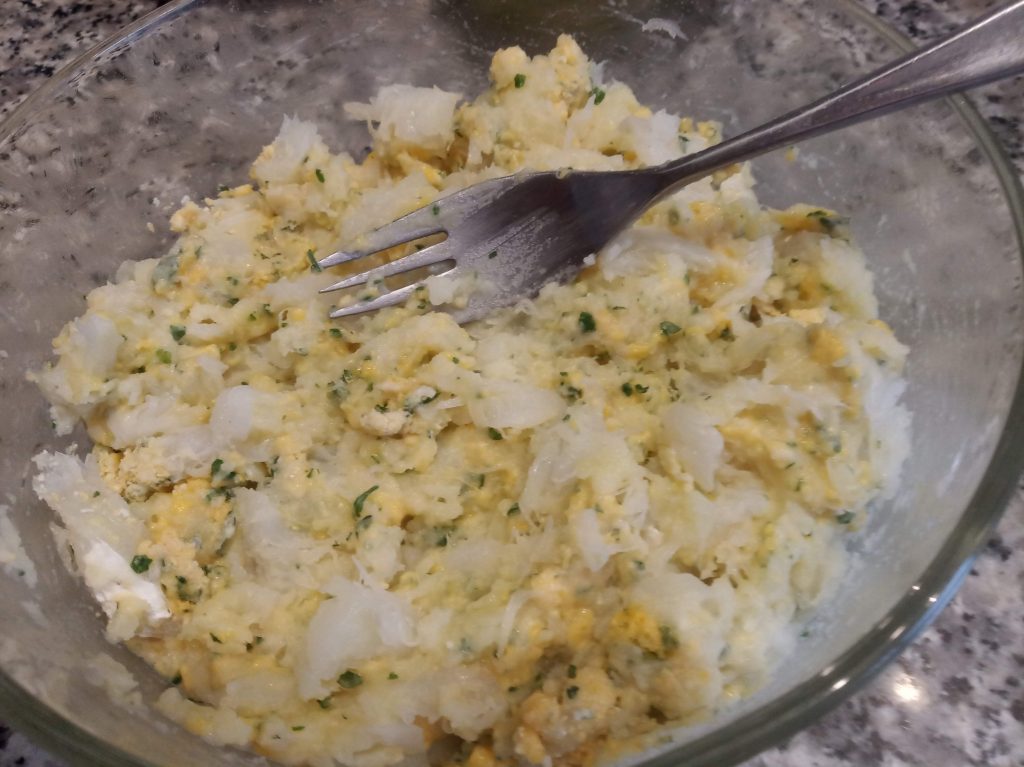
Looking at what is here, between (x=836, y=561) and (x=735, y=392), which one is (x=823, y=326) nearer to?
(x=735, y=392)

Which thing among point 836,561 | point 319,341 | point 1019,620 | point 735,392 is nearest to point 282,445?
point 319,341

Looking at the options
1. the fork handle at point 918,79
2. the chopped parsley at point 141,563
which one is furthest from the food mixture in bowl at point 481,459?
the fork handle at point 918,79

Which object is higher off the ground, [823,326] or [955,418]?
[823,326]

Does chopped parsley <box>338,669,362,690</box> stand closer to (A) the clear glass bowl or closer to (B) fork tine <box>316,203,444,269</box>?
(A) the clear glass bowl

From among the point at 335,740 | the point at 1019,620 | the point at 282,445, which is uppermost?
the point at 282,445

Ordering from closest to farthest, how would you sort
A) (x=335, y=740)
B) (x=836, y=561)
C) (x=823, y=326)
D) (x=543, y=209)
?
1. (x=335, y=740)
2. (x=836, y=561)
3. (x=823, y=326)
4. (x=543, y=209)

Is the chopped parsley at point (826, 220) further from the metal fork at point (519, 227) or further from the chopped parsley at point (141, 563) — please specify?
the chopped parsley at point (141, 563)

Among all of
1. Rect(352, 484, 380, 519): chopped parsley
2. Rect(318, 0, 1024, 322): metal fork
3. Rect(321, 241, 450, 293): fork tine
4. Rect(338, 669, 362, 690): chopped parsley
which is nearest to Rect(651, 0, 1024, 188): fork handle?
Rect(318, 0, 1024, 322): metal fork
